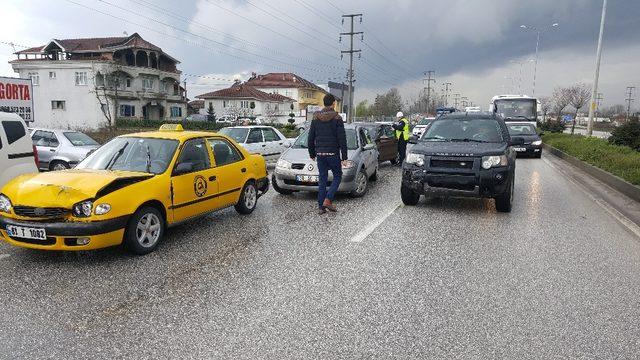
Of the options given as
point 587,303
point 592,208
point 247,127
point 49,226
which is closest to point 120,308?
point 49,226

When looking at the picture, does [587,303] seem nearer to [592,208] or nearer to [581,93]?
[592,208]

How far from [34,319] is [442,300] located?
348 centimetres

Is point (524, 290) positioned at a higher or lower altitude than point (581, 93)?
lower

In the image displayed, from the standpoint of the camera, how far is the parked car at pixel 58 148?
40.9 ft

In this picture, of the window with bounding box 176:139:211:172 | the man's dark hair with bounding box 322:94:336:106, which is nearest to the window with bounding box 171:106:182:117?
the man's dark hair with bounding box 322:94:336:106

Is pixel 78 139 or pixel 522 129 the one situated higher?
pixel 522 129

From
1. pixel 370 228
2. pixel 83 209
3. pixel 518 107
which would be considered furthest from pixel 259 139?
pixel 518 107

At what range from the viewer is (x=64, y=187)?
194 inches

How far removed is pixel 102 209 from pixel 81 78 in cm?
5242

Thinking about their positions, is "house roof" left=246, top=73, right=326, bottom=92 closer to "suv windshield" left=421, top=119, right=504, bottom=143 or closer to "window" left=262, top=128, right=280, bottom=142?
"window" left=262, top=128, right=280, bottom=142

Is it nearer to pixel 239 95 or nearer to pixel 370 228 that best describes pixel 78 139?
pixel 370 228

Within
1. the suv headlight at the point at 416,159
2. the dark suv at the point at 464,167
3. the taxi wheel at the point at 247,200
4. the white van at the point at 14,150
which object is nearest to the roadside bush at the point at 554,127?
the dark suv at the point at 464,167

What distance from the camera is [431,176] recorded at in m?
7.74

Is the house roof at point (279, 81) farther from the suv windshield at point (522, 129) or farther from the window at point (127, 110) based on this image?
the suv windshield at point (522, 129)
